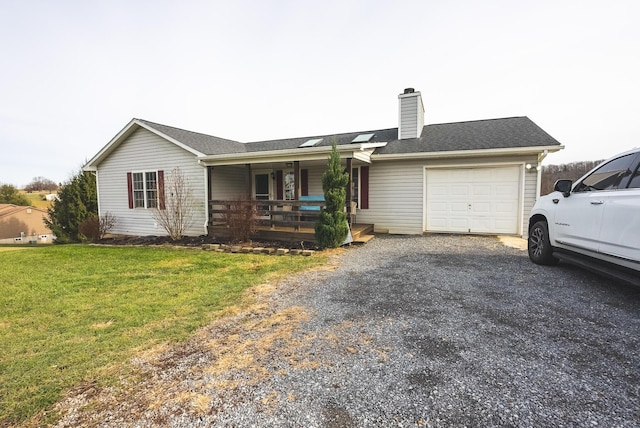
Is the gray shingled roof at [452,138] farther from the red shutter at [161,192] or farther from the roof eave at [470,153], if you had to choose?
the red shutter at [161,192]

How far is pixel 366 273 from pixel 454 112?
43.4 ft

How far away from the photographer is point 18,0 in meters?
7.19

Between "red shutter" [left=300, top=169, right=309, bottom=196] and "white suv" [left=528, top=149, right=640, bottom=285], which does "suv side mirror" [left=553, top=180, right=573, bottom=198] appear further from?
"red shutter" [left=300, top=169, right=309, bottom=196]

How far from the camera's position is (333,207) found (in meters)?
7.28

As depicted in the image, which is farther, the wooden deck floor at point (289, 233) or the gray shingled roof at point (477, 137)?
the gray shingled roof at point (477, 137)

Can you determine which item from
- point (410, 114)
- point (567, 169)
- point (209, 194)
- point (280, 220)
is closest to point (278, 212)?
point (280, 220)

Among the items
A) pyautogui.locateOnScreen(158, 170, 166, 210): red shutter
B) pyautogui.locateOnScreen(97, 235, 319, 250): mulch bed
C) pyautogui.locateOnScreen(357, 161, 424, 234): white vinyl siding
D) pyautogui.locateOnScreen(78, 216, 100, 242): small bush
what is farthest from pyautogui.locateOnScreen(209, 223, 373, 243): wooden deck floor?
pyautogui.locateOnScreen(78, 216, 100, 242): small bush

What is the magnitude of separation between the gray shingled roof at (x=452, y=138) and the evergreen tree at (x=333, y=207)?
0.89 m

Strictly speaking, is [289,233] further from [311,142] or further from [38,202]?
[38,202]

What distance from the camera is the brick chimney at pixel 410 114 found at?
34.1ft

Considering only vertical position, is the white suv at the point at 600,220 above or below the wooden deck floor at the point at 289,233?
above

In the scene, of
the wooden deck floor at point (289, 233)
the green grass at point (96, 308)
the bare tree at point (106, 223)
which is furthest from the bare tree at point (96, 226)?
the wooden deck floor at point (289, 233)

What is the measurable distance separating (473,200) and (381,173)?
3047 millimetres

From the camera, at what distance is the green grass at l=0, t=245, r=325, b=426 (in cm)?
223
